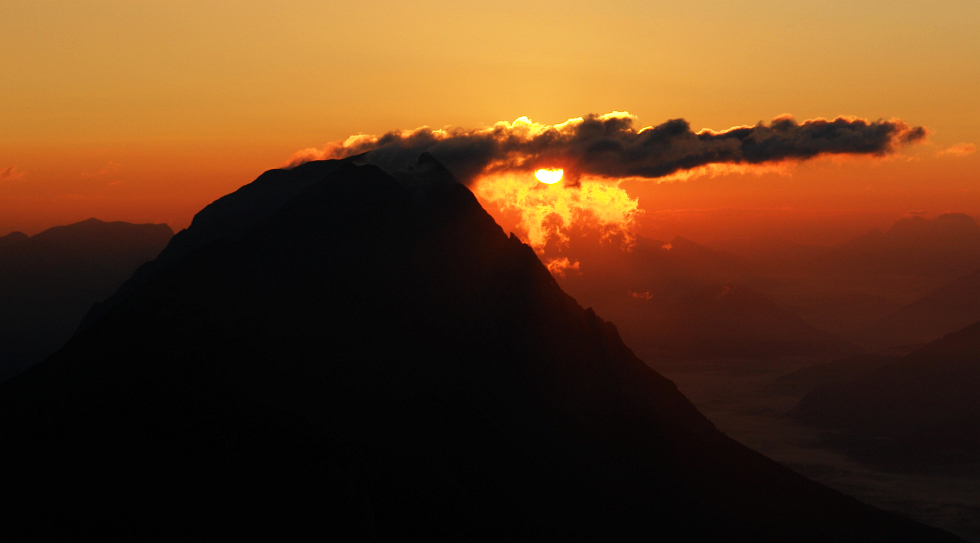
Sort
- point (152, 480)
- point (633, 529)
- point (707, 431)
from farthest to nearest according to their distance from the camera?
point (707, 431)
point (633, 529)
point (152, 480)

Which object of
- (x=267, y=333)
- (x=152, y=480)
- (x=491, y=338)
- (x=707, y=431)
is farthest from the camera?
(x=707, y=431)

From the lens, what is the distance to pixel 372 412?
13662 cm

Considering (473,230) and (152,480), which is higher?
(473,230)

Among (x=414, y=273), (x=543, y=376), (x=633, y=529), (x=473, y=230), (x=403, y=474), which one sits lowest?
(x=633, y=529)

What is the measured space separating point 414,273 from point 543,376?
37.8 metres

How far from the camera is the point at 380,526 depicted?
382 ft

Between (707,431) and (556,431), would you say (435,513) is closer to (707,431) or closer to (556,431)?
(556,431)

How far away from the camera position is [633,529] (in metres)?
150

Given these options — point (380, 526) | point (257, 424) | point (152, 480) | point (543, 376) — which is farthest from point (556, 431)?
point (152, 480)

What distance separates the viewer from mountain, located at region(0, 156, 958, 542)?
354ft

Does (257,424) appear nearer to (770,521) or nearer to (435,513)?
(435,513)

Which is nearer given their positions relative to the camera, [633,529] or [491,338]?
[633,529]

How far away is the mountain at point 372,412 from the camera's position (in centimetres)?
10794

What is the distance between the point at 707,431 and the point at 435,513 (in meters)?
91.9
